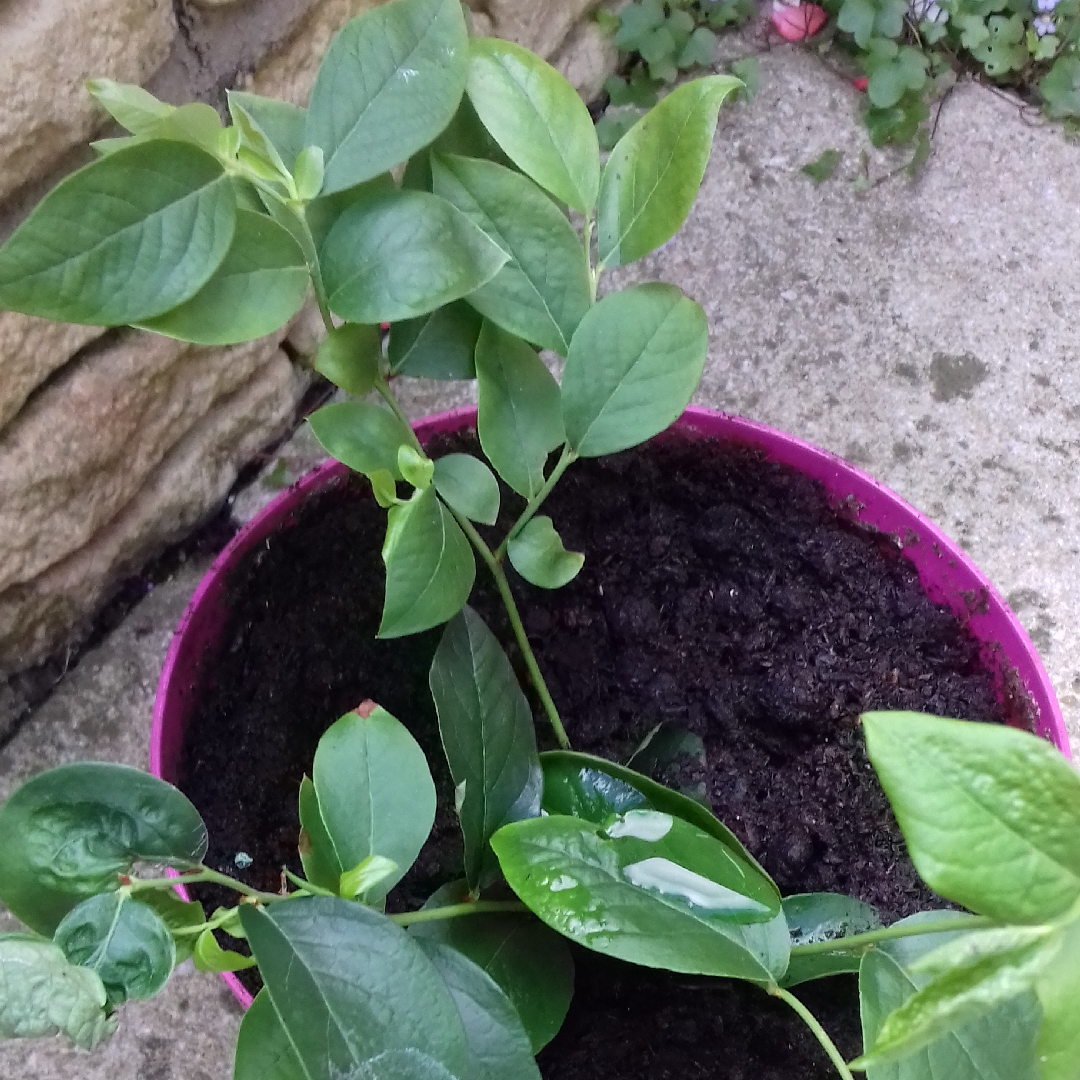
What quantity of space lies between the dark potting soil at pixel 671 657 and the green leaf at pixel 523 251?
0.20m

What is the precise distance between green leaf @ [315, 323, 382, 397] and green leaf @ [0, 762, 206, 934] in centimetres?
20

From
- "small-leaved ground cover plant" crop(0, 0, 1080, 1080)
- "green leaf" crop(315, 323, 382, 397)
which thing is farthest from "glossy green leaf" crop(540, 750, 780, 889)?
"green leaf" crop(315, 323, 382, 397)

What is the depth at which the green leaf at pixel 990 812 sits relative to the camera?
9.5 inches

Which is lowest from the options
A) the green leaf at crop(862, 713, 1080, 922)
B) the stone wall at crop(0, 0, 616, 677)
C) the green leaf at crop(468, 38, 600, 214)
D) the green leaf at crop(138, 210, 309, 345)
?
the stone wall at crop(0, 0, 616, 677)

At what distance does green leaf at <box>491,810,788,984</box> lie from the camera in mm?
377

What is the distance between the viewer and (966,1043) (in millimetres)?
374

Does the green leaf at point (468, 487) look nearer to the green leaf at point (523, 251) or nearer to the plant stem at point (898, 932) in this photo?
the green leaf at point (523, 251)

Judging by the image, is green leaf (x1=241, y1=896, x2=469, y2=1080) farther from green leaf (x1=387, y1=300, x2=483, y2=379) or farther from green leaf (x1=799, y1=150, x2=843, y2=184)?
green leaf (x1=799, y1=150, x2=843, y2=184)

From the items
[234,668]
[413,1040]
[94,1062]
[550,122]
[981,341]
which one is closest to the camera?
[413,1040]

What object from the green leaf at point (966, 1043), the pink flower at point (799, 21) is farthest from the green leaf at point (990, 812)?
the pink flower at point (799, 21)

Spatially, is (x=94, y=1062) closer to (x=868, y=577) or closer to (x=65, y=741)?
(x=65, y=741)

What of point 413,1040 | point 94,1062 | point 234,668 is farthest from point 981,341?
point 94,1062

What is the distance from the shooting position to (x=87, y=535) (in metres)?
0.80

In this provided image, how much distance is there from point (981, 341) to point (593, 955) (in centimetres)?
87
